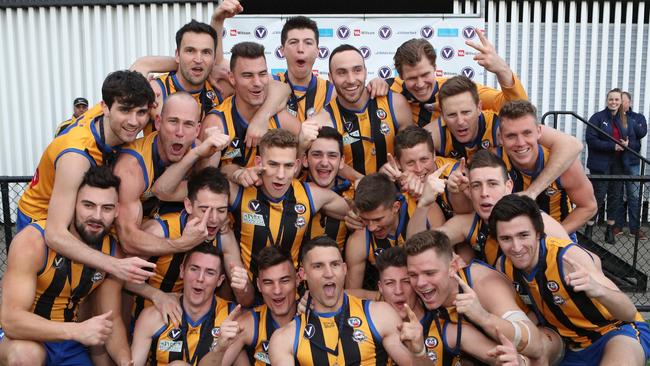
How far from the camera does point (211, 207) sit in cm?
531

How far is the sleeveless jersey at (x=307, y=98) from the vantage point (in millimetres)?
6504

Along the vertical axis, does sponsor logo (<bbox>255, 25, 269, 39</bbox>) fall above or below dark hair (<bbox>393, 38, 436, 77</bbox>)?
above

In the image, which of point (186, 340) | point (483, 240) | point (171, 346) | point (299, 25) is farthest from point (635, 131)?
point (171, 346)

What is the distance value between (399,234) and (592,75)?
7.33 meters

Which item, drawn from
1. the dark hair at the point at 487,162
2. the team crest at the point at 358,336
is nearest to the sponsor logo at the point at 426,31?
the dark hair at the point at 487,162

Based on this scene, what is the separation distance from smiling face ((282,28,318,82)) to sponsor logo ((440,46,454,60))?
15.2 ft

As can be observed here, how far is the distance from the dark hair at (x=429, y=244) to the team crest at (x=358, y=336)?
27.0 inches

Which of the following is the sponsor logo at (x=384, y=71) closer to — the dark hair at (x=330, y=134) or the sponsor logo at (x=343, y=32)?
the sponsor logo at (x=343, y=32)

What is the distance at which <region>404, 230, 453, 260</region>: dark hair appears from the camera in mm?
4938

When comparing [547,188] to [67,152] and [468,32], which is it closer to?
[67,152]

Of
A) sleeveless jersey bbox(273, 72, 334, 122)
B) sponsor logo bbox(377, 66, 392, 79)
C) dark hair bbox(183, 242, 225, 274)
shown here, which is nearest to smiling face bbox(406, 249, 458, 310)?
dark hair bbox(183, 242, 225, 274)

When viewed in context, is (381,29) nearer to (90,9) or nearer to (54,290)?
(90,9)

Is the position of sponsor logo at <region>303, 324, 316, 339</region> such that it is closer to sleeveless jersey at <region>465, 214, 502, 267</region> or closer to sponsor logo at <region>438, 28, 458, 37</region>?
sleeveless jersey at <region>465, 214, 502, 267</region>

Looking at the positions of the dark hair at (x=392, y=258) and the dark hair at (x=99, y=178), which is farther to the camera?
the dark hair at (x=392, y=258)
